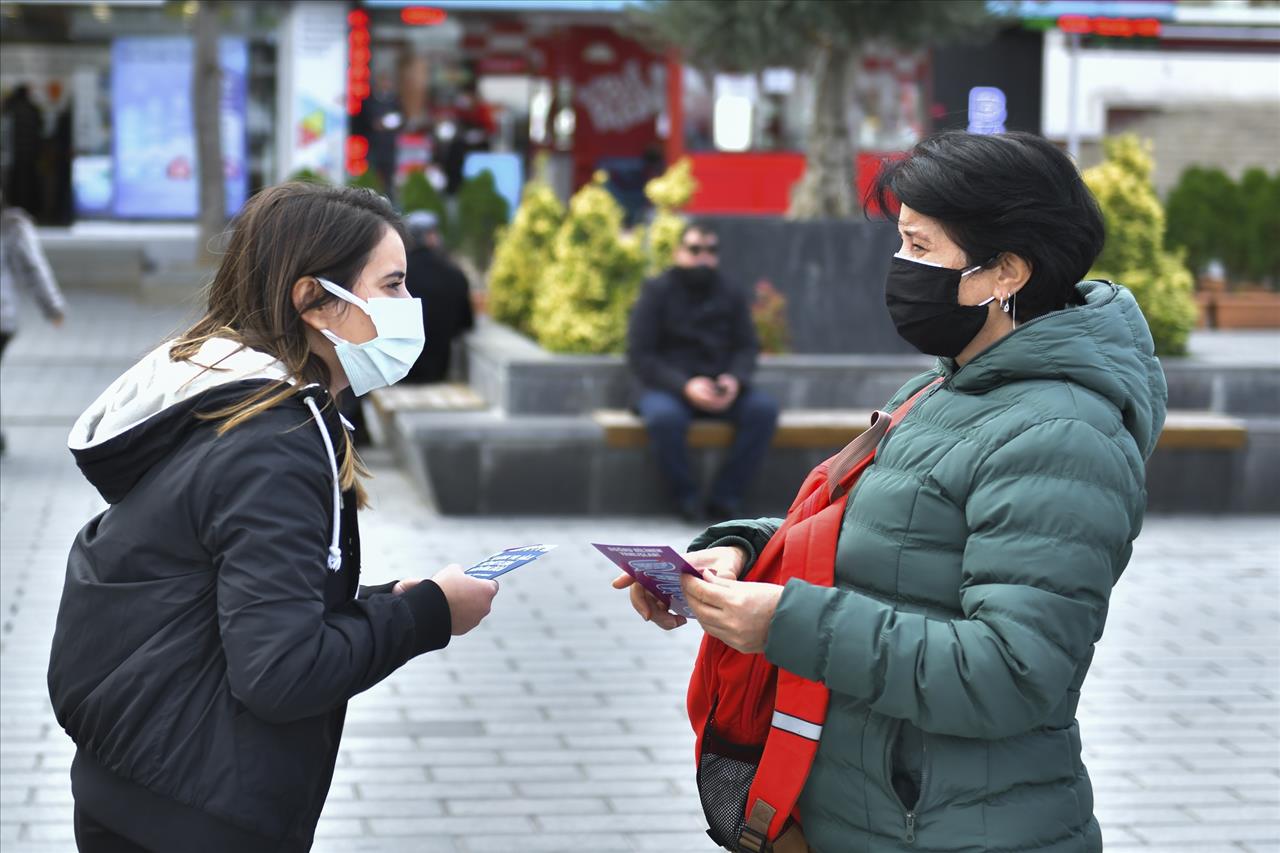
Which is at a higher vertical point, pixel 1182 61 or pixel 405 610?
pixel 1182 61

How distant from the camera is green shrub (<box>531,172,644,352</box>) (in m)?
9.83

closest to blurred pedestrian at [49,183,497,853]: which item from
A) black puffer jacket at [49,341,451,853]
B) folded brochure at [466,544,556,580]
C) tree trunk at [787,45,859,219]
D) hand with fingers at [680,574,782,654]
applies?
black puffer jacket at [49,341,451,853]

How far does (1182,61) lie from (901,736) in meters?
24.2

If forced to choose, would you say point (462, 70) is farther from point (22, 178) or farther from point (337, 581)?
point (337, 581)

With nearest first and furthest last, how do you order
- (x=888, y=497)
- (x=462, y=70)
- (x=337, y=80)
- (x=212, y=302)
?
(x=888, y=497) < (x=212, y=302) < (x=337, y=80) < (x=462, y=70)

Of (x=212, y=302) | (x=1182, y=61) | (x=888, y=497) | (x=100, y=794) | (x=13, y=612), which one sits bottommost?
(x=13, y=612)

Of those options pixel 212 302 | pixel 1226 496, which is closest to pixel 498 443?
Answer: pixel 1226 496

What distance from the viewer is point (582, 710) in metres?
5.96

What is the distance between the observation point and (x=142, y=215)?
2336 centimetres

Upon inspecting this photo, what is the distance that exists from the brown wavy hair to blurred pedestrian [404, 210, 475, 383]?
8.35m

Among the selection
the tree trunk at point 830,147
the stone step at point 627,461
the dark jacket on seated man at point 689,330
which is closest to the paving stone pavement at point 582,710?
the stone step at point 627,461

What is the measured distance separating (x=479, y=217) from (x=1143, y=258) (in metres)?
8.98

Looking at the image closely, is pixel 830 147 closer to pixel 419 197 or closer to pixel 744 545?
pixel 419 197

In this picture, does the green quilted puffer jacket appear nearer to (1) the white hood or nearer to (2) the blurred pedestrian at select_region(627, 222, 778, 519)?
(1) the white hood
